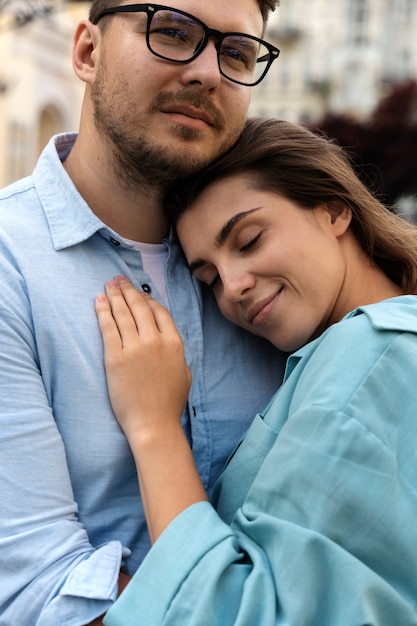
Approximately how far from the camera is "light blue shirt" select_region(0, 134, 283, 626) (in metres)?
1.79

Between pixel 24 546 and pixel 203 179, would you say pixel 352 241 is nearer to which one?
pixel 203 179

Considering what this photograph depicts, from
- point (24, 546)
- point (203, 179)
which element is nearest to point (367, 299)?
point (203, 179)

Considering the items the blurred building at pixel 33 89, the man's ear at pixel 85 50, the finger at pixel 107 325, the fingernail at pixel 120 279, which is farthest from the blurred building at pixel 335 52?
the finger at pixel 107 325

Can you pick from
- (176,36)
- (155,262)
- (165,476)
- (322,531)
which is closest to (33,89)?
(155,262)

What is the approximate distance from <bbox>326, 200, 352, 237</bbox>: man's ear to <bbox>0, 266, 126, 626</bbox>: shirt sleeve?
0.91 meters

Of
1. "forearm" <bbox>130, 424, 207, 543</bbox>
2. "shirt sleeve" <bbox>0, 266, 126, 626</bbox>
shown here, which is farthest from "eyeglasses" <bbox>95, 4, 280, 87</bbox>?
"forearm" <bbox>130, 424, 207, 543</bbox>

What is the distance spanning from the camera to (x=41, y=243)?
2096 millimetres

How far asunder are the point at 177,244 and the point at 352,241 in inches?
18.7

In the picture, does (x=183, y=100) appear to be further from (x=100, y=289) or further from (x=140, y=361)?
(x=140, y=361)

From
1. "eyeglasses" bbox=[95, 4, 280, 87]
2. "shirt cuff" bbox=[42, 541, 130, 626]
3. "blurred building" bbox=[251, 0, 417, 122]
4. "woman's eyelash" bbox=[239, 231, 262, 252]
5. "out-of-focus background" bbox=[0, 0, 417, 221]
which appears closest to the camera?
"shirt cuff" bbox=[42, 541, 130, 626]

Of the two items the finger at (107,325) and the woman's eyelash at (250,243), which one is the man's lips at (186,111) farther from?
the finger at (107,325)

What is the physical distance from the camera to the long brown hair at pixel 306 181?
7.47 ft

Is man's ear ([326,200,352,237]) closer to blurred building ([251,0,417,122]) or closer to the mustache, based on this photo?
the mustache

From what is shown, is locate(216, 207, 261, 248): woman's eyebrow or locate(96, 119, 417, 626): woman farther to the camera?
locate(216, 207, 261, 248): woman's eyebrow
